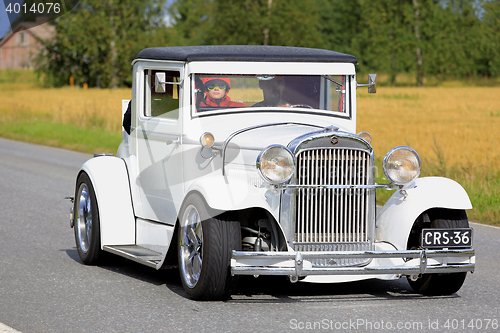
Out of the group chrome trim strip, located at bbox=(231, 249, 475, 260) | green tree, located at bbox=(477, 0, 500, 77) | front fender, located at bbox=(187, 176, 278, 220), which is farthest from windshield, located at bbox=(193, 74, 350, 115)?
green tree, located at bbox=(477, 0, 500, 77)

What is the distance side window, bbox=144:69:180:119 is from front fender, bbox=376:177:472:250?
6.22 ft

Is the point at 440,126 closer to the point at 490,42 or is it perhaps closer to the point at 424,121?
the point at 424,121

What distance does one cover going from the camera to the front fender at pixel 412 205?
5.61 metres

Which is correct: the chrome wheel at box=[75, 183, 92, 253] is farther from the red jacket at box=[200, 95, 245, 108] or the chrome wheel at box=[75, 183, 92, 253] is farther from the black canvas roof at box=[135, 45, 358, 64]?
the red jacket at box=[200, 95, 245, 108]

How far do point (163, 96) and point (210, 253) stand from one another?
1.84m

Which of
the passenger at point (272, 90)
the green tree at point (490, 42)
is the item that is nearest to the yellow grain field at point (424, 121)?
the passenger at point (272, 90)

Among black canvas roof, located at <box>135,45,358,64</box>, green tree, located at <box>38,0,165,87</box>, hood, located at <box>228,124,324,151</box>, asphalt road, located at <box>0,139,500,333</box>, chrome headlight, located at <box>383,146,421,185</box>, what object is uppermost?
green tree, located at <box>38,0,165,87</box>

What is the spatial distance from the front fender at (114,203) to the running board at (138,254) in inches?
4.7

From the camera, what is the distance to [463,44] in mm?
71188

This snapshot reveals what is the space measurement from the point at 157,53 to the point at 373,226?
242cm

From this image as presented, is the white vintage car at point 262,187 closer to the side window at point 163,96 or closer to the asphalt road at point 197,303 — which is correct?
the side window at point 163,96

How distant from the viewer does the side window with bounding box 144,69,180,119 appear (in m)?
6.29

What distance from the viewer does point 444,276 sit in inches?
225

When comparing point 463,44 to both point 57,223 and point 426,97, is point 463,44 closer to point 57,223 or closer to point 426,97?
point 426,97
